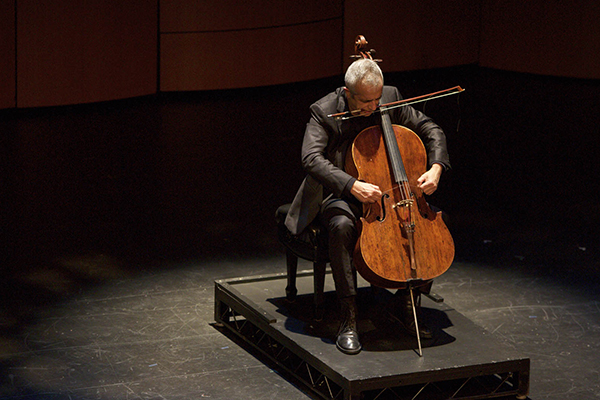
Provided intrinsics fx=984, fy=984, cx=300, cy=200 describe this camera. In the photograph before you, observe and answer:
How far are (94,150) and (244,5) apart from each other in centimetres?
253

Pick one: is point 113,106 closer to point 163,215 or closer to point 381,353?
point 163,215

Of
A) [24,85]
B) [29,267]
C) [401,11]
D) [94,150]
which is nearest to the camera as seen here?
[29,267]

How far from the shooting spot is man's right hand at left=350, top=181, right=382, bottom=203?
3.64m

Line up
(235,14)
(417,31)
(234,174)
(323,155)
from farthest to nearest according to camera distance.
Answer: (417,31)
(235,14)
(234,174)
(323,155)

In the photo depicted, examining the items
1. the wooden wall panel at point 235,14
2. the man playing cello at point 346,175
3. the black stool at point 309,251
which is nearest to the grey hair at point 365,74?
the man playing cello at point 346,175

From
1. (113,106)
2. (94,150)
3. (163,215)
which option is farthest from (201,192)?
(113,106)

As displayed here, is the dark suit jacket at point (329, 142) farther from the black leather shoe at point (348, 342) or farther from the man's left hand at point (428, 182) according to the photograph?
the black leather shoe at point (348, 342)

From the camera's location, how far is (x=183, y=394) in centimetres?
370

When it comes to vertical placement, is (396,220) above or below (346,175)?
below

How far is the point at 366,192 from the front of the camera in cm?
364

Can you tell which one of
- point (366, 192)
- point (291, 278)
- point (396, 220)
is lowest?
point (291, 278)

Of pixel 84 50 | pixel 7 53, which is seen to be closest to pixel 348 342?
pixel 7 53

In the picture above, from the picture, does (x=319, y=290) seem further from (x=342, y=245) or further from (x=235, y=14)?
(x=235, y=14)

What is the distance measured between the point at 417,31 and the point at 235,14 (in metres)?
2.14
